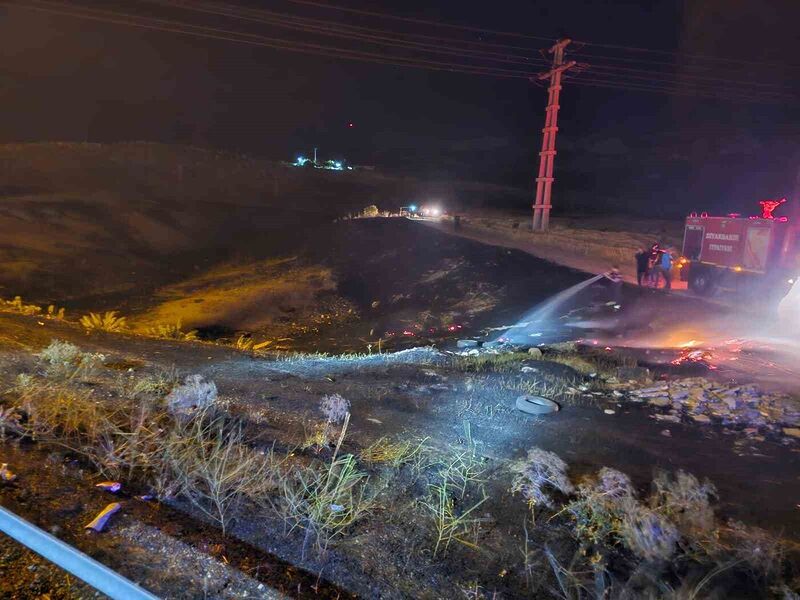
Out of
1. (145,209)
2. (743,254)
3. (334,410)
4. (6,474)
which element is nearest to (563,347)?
(334,410)

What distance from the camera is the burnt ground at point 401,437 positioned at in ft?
11.6

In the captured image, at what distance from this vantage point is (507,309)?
63.4 feet

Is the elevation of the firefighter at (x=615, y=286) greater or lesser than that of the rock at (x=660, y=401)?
greater

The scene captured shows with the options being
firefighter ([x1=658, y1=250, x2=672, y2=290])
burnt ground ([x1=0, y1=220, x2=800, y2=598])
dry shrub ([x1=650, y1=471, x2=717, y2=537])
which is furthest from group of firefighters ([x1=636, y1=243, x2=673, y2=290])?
dry shrub ([x1=650, y1=471, x2=717, y2=537])

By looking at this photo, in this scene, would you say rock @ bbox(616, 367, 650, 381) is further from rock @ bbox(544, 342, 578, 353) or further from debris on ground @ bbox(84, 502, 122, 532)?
debris on ground @ bbox(84, 502, 122, 532)

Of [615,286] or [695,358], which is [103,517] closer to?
[695,358]

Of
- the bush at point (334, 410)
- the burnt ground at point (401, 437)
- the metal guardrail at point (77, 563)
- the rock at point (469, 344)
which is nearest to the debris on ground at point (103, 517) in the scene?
the burnt ground at point (401, 437)

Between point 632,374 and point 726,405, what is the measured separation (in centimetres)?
185

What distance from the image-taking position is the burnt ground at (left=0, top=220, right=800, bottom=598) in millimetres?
3527

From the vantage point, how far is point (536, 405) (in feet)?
25.4

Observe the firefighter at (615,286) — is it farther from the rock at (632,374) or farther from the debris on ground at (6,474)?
the debris on ground at (6,474)

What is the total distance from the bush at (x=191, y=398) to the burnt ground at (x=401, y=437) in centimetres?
44

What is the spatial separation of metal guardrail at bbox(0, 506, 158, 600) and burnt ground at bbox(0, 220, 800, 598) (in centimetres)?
59

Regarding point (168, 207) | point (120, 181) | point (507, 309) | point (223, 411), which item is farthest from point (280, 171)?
point (223, 411)
